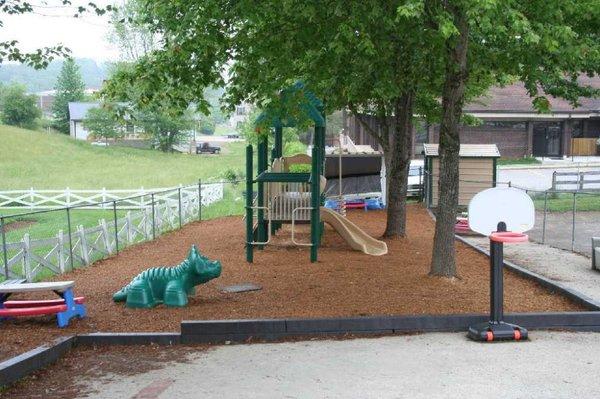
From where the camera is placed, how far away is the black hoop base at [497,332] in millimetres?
7398

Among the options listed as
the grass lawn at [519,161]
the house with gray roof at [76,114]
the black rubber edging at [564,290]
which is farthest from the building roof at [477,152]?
the house with gray roof at [76,114]

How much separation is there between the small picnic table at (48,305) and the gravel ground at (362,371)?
1.10 metres

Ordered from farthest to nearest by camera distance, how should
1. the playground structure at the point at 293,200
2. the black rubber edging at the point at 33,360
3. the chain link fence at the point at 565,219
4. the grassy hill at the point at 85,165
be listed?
the grassy hill at the point at 85,165 < the chain link fence at the point at 565,219 < the playground structure at the point at 293,200 < the black rubber edging at the point at 33,360

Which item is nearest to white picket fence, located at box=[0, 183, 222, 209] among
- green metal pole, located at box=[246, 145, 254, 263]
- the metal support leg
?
green metal pole, located at box=[246, 145, 254, 263]

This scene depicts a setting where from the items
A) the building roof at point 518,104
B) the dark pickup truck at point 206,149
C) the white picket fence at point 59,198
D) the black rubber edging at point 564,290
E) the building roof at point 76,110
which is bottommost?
the white picket fence at point 59,198

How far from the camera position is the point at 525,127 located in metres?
43.7

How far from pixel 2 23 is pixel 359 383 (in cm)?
612

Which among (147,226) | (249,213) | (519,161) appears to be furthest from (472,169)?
(519,161)

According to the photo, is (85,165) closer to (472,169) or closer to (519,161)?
(519,161)

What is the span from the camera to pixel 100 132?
76625 mm

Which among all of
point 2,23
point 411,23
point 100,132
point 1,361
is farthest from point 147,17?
point 100,132

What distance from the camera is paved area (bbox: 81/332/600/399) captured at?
591cm

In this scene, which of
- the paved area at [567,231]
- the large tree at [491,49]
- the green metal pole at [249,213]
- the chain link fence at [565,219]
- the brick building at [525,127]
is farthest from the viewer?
the brick building at [525,127]

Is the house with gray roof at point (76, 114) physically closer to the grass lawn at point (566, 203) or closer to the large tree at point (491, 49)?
the grass lawn at point (566, 203)
